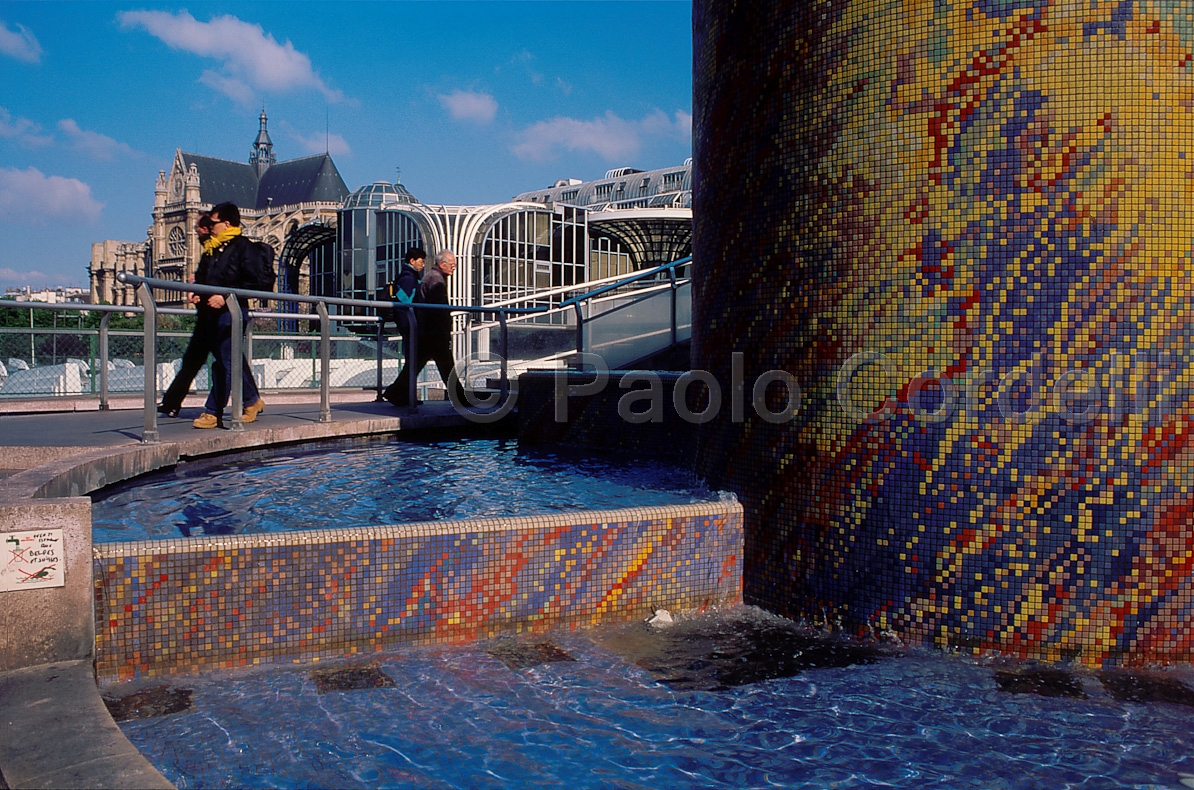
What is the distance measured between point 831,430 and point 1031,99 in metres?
1.50

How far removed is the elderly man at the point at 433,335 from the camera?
9758 millimetres

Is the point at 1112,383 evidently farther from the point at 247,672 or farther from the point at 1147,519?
the point at 247,672

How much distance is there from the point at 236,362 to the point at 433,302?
134 inches

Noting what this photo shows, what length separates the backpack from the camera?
24.0 feet

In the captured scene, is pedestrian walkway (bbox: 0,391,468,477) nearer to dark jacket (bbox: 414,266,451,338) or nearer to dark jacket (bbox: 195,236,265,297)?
dark jacket (bbox: 414,266,451,338)

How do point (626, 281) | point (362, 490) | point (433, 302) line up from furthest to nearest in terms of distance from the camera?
point (626, 281) → point (433, 302) → point (362, 490)

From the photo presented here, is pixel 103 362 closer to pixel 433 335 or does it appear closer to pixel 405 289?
pixel 405 289

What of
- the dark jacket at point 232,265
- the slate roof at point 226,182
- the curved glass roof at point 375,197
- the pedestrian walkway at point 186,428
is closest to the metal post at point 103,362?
the pedestrian walkway at point 186,428

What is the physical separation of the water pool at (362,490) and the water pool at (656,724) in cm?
105

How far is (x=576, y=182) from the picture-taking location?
100 m

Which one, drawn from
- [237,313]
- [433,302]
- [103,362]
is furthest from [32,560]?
[103,362]

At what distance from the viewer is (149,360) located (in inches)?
227

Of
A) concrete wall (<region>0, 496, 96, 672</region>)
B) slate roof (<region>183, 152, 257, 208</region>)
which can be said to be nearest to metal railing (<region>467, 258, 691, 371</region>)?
concrete wall (<region>0, 496, 96, 672</region>)

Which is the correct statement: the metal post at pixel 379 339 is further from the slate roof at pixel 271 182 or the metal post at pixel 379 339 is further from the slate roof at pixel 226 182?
the slate roof at pixel 226 182
